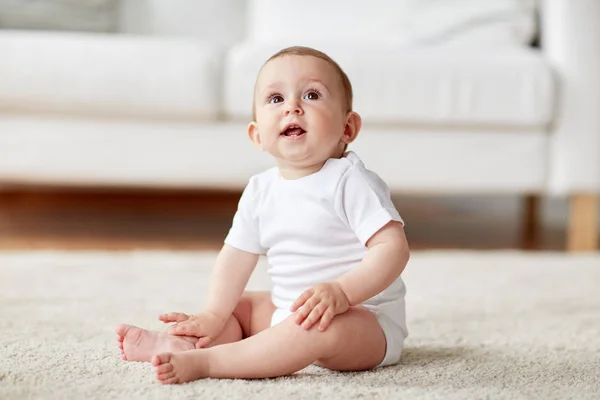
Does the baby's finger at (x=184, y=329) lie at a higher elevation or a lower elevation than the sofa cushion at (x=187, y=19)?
lower

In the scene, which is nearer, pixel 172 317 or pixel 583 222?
pixel 172 317

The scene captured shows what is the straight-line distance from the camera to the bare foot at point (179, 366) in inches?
31.7

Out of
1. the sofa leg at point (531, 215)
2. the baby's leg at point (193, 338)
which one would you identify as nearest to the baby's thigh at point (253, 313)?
the baby's leg at point (193, 338)

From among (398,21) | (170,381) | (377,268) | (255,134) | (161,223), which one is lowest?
(161,223)

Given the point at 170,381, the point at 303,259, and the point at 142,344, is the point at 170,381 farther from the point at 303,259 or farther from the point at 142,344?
the point at 303,259

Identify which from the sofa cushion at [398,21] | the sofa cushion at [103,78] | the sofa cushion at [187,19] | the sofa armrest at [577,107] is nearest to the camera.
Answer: the sofa cushion at [103,78]

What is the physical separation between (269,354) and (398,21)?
1755 millimetres

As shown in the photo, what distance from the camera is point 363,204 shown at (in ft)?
2.93

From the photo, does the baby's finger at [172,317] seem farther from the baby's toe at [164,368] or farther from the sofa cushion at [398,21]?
the sofa cushion at [398,21]

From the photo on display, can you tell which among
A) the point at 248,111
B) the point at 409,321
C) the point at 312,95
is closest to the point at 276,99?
the point at 312,95

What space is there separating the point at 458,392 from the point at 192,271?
36.1 inches

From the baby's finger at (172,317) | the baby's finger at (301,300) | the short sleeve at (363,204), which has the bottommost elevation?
the baby's finger at (172,317)

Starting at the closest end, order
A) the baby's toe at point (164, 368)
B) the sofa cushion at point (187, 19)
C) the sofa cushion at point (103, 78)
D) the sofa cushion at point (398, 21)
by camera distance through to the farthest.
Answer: the baby's toe at point (164, 368) → the sofa cushion at point (103, 78) → the sofa cushion at point (398, 21) → the sofa cushion at point (187, 19)

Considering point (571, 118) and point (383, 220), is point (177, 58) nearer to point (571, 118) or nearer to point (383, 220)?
point (571, 118)
